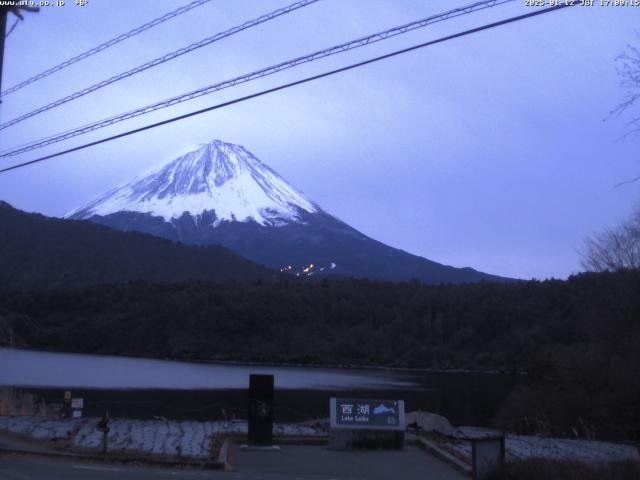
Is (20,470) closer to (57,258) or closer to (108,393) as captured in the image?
(108,393)

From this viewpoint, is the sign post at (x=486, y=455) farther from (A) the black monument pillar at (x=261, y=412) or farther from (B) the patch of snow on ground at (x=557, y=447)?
(A) the black monument pillar at (x=261, y=412)

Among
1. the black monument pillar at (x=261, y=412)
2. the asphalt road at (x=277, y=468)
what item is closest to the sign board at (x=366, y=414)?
the asphalt road at (x=277, y=468)

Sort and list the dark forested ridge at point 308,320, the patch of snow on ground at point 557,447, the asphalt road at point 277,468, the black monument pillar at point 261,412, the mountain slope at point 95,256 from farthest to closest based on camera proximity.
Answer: the mountain slope at point 95,256 < the dark forested ridge at point 308,320 < the patch of snow on ground at point 557,447 < the black monument pillar at point 261,412 < the asphalt road at point 277,468

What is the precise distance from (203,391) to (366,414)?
32.1m

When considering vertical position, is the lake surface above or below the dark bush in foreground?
above

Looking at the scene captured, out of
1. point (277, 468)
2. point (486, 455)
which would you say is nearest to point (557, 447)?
point (277, 468)

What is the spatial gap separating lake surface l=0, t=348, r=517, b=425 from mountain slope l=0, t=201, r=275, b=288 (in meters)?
64.9

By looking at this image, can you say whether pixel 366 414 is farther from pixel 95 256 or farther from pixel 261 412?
pixel 95 256

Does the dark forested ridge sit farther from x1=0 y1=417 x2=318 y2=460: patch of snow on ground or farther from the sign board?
the sign board

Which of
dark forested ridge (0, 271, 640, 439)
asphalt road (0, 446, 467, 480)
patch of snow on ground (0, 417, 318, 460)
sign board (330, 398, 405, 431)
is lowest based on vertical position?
asphalt road (0, 446, 467, 480)

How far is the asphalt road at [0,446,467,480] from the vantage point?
15.0 m

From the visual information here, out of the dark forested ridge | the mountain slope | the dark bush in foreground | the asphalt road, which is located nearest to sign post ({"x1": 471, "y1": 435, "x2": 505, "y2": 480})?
the dark bush in foreground

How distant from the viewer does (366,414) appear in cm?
1925

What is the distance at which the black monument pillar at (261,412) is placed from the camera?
61.1ft
